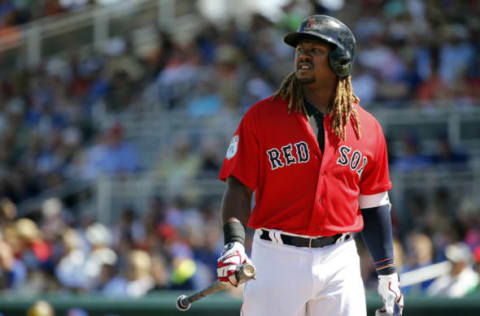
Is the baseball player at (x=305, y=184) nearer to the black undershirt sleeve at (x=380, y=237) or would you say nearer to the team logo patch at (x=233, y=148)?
the team logo patch at (x=233, y=148)

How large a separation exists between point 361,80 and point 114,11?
5.78 meters

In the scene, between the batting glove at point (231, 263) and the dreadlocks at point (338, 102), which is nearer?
the batting glove at point (231, 263)

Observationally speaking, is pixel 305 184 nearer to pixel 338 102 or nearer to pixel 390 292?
pixel 338 102

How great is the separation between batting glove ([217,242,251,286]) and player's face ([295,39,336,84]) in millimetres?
877

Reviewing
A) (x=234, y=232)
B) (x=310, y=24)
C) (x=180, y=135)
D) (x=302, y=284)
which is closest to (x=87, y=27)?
(x=180, y=135)

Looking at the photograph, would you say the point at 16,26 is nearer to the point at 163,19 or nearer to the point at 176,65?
the point at 163,19

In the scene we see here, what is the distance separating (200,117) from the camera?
37.2 feet

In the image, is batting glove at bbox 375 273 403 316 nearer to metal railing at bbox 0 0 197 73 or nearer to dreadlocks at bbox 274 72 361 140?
dreadlocks at bbox 274 72 361 140

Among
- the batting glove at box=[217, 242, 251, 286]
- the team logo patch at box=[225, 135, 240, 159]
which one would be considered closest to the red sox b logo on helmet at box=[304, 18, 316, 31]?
the team logo patch at box=[225, 135, 240, 159]

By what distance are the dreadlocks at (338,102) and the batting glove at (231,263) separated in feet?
2.39

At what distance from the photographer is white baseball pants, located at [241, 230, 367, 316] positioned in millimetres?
3873

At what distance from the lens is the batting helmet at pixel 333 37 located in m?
4.00

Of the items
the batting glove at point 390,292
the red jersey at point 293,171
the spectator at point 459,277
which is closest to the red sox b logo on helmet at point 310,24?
the red jersey at point 293,171

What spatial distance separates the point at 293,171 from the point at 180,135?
296 inches
